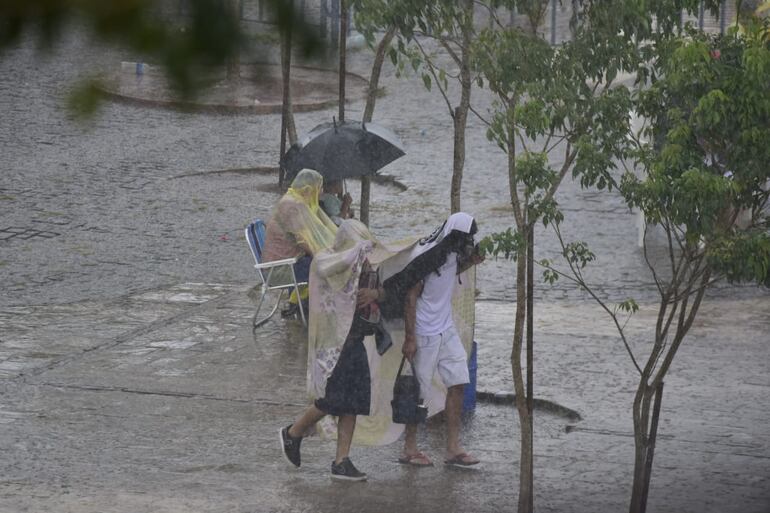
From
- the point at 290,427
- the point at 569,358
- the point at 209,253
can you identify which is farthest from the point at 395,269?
the point at 209,253

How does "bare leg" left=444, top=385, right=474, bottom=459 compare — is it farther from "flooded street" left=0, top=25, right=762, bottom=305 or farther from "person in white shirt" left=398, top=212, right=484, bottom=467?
"flooded street" left=0, top=25, right=762, bottom=305

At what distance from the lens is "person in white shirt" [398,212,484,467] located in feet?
27.7

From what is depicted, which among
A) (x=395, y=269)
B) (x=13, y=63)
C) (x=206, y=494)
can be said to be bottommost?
(x=206, y=494)

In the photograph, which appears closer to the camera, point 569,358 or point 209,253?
point 569,358

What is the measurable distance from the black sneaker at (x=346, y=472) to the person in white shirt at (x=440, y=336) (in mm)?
488

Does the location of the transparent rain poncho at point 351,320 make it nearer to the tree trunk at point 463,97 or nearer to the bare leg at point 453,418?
the bare leg at point 453,418

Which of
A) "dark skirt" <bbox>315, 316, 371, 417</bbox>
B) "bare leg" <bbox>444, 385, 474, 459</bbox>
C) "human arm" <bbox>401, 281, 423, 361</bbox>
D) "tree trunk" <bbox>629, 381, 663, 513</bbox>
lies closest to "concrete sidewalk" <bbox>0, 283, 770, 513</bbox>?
"bare leg" <bbox>444, 385, 474, 459</bbox>

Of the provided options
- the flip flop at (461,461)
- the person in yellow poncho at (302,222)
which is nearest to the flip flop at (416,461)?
the flip flop at (461,461)

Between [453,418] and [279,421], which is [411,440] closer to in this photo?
[453,418]

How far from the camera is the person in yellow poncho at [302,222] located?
1116 cm

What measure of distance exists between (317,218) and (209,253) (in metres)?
4.25

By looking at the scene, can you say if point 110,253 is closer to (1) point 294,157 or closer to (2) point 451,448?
(1) point 294,157

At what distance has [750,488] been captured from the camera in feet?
27.0

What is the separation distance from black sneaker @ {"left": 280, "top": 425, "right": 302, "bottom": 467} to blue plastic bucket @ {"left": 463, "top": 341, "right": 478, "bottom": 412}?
1.53m
